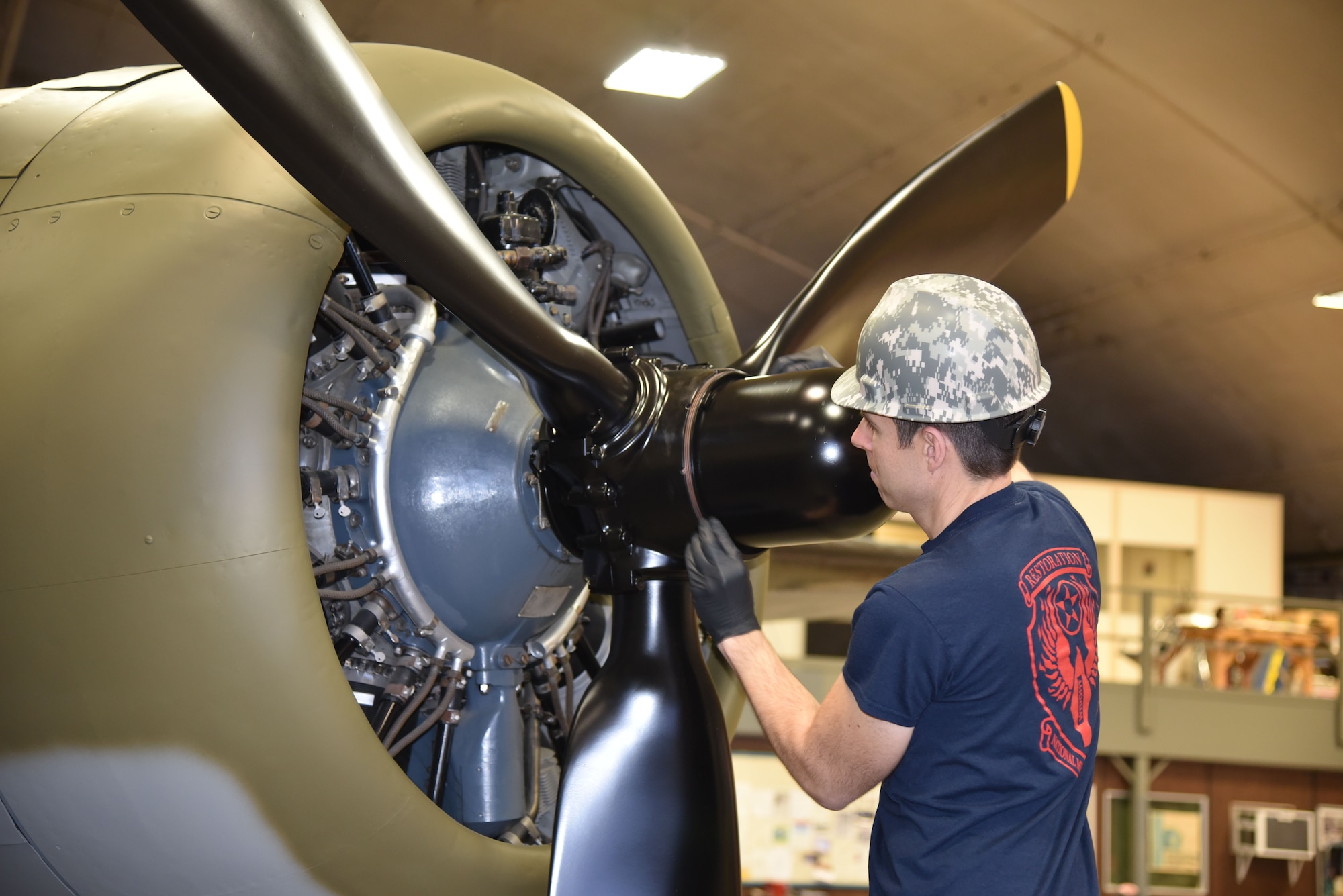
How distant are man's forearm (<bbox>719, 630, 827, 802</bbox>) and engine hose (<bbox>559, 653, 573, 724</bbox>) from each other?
0.62 metres

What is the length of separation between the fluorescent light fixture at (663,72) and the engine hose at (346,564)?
31.6 ft

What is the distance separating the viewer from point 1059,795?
7.23 ft

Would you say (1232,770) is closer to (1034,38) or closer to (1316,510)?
(1316,510)

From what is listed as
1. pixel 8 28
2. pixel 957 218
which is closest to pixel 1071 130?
pixel 957 218

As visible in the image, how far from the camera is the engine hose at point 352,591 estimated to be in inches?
89.4

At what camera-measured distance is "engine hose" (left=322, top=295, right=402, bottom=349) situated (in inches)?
94.7

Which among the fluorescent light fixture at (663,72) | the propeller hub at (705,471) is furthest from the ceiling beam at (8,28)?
the propeller hub at (705,471)

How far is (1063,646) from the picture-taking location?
222cm

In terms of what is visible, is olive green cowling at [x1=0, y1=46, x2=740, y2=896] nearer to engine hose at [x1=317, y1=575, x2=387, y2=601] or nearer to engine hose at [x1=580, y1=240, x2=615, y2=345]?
engine hose at [x1=317, y1=575, x2=387, y2=601]

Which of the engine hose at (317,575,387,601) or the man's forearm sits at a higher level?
the engine hose at (317,575,387,601)

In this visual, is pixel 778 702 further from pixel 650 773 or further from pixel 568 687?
pixel 568 687

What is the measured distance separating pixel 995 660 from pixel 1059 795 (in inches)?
12.7

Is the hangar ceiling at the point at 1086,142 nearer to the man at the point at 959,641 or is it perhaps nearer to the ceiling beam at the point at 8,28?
the ceiling beam at the point at 8,28

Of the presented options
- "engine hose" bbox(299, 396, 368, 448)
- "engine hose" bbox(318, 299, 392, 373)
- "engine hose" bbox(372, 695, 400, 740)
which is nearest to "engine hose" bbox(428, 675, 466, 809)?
"engine hose" bbox(372, 695, 400, 740)
